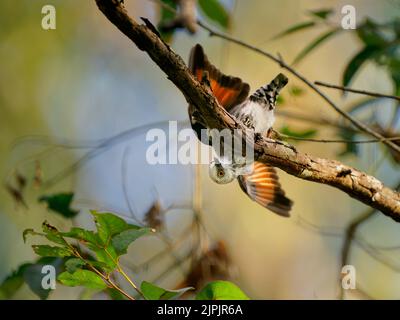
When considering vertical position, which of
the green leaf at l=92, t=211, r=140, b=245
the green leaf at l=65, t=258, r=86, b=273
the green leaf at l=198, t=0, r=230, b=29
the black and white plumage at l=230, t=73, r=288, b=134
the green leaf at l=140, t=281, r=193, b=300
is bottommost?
the green leaf at l=140, t=281, r=193, b=300

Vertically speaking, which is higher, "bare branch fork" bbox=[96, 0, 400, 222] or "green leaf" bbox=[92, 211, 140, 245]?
"bare branch fork" bbox=[96, 0, 400, 222]

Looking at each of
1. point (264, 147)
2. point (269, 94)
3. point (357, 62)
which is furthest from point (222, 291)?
point (357, 62)

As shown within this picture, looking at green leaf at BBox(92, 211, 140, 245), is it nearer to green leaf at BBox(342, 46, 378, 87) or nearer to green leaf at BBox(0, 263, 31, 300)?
green leaf at BBox(0, 263, 31, 300)

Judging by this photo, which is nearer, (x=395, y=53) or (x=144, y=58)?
(x=395, y=53)

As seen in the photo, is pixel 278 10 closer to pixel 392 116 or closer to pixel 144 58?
pixel 144 58

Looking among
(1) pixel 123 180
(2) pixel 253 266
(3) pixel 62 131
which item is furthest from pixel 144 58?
(1) pixel 123 180

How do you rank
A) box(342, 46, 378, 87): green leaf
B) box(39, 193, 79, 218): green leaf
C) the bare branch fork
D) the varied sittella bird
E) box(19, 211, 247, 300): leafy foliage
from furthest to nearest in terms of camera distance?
box(342, 46, 378, 87): green leaf
box(39, 193, 79, 218): green leaf
the varied sittella bird
box(19, 211, 247, 300): leafy foliage
the bare branch fork

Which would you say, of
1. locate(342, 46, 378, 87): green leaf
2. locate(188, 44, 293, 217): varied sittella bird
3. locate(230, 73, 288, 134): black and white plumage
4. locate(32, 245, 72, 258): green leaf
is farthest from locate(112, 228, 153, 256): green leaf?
locate(342, 46, 378, 87): green leaf
